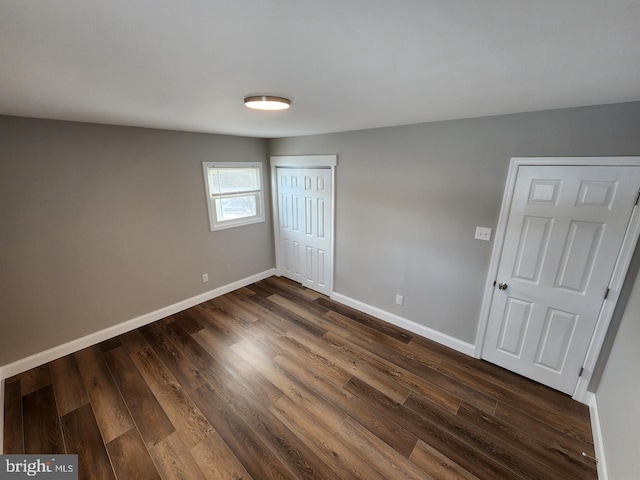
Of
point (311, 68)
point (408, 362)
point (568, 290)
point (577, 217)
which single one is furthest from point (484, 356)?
point (311, 68)

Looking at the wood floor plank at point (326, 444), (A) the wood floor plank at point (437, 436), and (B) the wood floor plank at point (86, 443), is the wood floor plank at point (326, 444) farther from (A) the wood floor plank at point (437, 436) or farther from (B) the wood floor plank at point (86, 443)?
(B) the wood floor plank at point (86, 443)

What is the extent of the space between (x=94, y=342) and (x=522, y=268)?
14.2 feet

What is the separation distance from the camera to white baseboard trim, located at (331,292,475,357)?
2703 millimetres

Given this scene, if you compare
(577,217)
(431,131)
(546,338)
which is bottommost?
(546,338)

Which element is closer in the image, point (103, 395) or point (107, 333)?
point (103, 395)

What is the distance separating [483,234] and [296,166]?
2.53 metres

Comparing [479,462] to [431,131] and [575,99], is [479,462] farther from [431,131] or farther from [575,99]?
[431,131]

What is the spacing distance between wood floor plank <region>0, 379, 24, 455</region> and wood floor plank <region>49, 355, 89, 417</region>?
21cm

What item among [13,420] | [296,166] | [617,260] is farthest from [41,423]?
[617,260]

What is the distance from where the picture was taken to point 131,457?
67.2 inches

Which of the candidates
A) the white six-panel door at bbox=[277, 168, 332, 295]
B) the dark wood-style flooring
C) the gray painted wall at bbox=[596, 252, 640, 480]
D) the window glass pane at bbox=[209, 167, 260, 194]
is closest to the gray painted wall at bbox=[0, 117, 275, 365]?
the window glass pane at bbox=[209, 167, 260, 194]

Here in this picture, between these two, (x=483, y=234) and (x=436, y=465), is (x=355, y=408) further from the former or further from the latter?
(x=483, y=234)

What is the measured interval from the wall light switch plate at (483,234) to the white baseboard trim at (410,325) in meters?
1.13

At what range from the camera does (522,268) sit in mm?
2244
